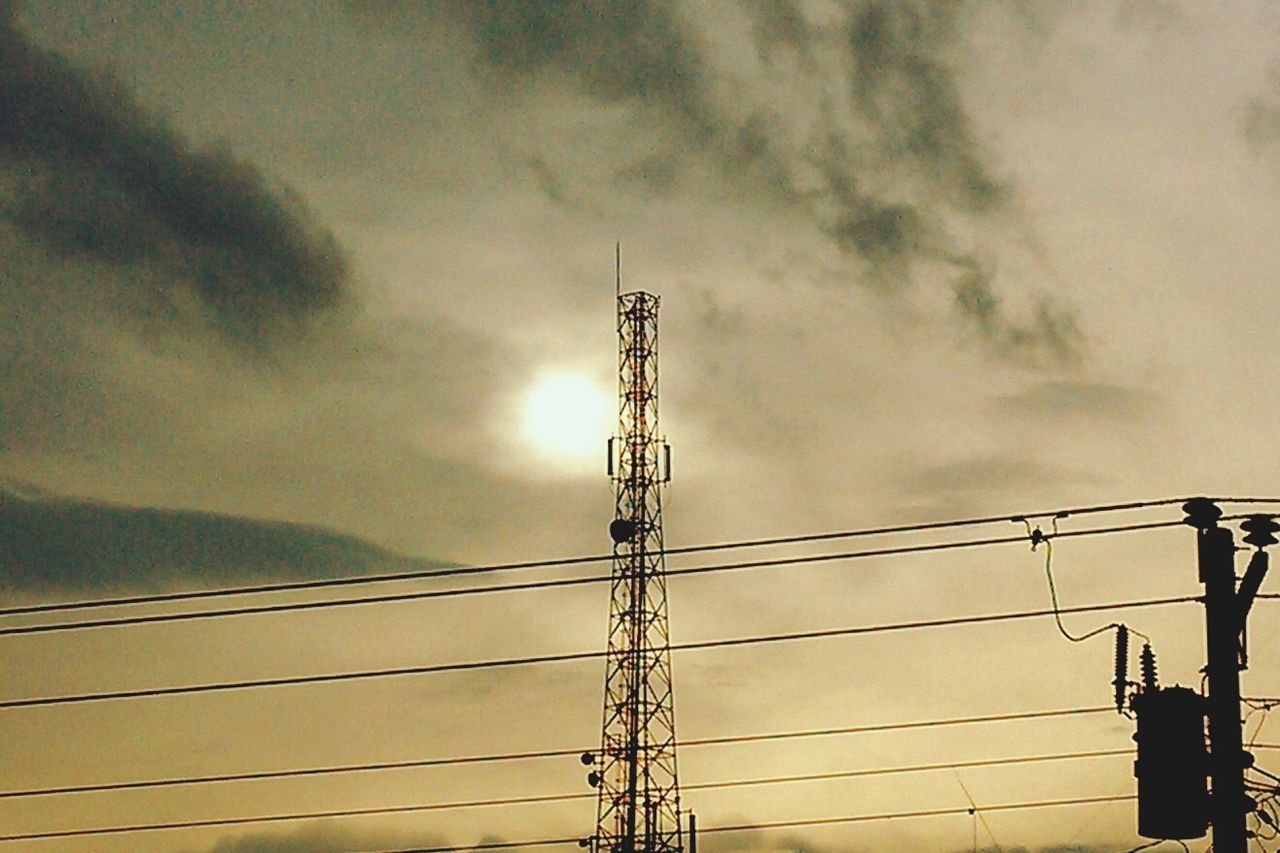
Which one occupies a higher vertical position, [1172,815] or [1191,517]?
[1191,517]

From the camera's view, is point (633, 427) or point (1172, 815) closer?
point (1172, 815)

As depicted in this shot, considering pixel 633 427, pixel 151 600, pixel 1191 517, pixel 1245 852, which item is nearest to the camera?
pixel 1245 852

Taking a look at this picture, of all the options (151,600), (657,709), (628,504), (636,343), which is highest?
(636,343)

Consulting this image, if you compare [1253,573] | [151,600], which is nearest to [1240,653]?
[1253,573]

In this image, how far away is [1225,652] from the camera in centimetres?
2570

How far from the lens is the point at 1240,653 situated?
25.9 metres

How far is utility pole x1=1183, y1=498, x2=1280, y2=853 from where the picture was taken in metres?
24.7

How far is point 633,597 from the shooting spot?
212 feet

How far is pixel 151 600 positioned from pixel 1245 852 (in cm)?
2195

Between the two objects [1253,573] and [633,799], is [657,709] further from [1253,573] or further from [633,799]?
[1253,573]

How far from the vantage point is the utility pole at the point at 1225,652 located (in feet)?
81.0

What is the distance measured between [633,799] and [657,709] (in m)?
3.51

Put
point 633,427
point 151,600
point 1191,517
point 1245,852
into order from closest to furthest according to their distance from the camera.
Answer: point 1245,852, point 1191,517, point 151,600, point 633,427

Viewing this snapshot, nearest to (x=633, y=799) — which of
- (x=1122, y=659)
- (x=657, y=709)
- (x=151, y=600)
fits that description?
(x=657, y=709)
